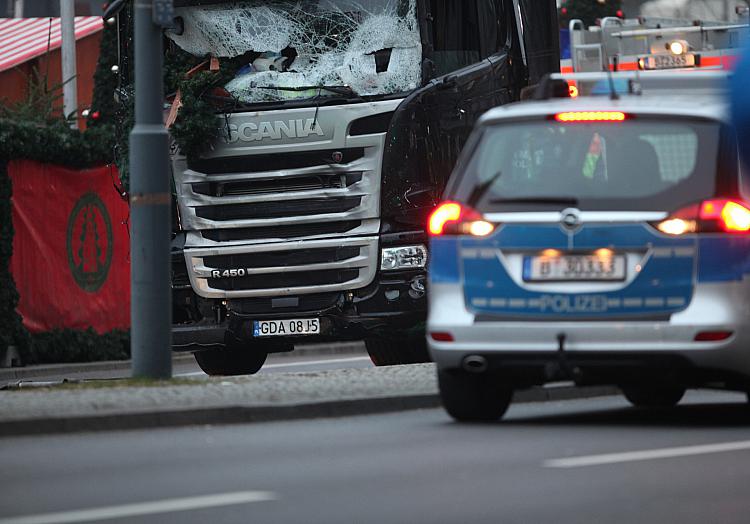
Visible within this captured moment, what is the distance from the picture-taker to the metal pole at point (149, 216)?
1473 cm

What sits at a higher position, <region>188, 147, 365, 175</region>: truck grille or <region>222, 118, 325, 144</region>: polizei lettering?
<region>222, 118, 325, 144</region>: polizei lettering


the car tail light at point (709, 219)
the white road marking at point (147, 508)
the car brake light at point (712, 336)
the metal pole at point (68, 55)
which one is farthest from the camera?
the metal pole at point (68, 55)

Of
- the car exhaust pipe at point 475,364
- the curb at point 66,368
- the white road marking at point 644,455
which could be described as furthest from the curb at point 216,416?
the curb at point 66,368

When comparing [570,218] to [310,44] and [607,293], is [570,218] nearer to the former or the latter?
[607,293]

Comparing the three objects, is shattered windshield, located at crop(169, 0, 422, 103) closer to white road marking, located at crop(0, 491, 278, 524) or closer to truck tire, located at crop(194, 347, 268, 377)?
truck tire, located at crop(194, 347, 268, 377)

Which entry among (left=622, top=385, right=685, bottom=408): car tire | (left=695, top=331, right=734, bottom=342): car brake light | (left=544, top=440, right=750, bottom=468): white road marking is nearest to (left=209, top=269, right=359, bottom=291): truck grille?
(left=622, top=385, right=685, bottom=408): car tire

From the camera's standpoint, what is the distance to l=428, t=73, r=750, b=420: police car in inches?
457

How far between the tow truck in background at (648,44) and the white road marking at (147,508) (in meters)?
13.2

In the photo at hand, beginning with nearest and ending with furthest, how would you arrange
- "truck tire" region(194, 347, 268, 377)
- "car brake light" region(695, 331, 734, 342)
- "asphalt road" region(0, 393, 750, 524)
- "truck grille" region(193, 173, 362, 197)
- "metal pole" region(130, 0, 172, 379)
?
"asphalt road" region(0, 393, 750, 524)
"car brake light" region(695, 331, 734, 342)
"metal pole" region(130, 0, 172, 379)
"truck grille" region(193, 173, 362, 197)
"truck tire" region(194, 347, 268, 377)

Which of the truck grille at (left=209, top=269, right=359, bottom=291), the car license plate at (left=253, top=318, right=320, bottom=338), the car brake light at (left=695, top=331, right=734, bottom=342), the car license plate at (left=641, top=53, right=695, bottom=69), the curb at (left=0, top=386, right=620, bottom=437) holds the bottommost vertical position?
the car license plate at (left=253, top=318, right=320, bottom=338)

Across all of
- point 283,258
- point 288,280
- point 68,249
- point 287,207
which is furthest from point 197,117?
point 68,249

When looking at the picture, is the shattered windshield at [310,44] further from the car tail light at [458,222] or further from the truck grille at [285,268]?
the car tail light at [458,222]

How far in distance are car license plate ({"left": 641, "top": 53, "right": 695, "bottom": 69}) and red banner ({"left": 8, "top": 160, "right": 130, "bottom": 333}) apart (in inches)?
235

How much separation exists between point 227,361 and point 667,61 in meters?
6.16
